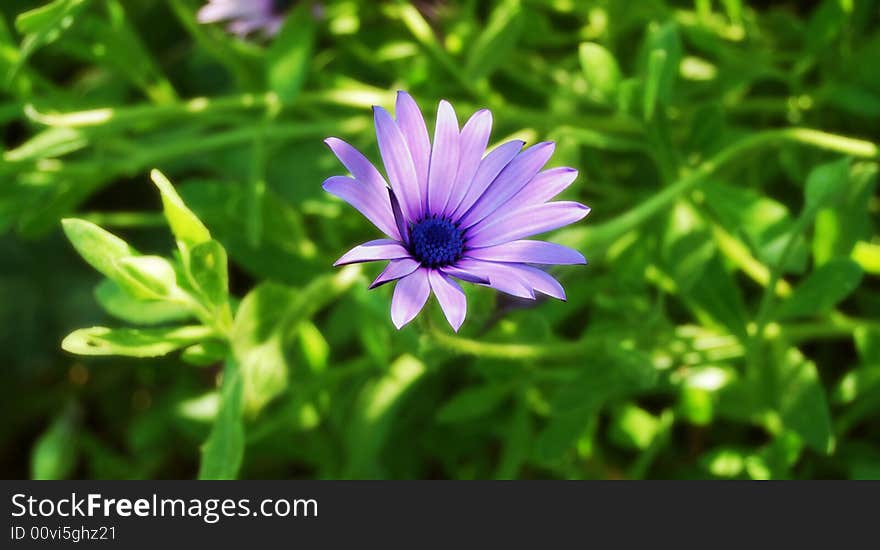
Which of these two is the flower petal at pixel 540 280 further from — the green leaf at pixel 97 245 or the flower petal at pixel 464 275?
the green leaf at pixel 97 245

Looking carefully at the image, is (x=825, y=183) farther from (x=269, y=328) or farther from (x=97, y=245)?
(x=97, y=245)

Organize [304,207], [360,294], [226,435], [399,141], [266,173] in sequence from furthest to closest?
[266,173], [304,207], [360,294], [226,435], [399,141]

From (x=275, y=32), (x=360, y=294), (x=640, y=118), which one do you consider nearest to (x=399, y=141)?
(x=360, y=294)

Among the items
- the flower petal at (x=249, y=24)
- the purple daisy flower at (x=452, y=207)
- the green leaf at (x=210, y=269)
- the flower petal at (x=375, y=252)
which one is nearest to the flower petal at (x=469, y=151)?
the purple daisy flower at (x=452, y=207)

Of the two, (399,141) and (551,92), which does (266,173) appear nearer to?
(551,92)

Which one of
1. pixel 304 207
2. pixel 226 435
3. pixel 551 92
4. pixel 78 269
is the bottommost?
pixel 226 435
